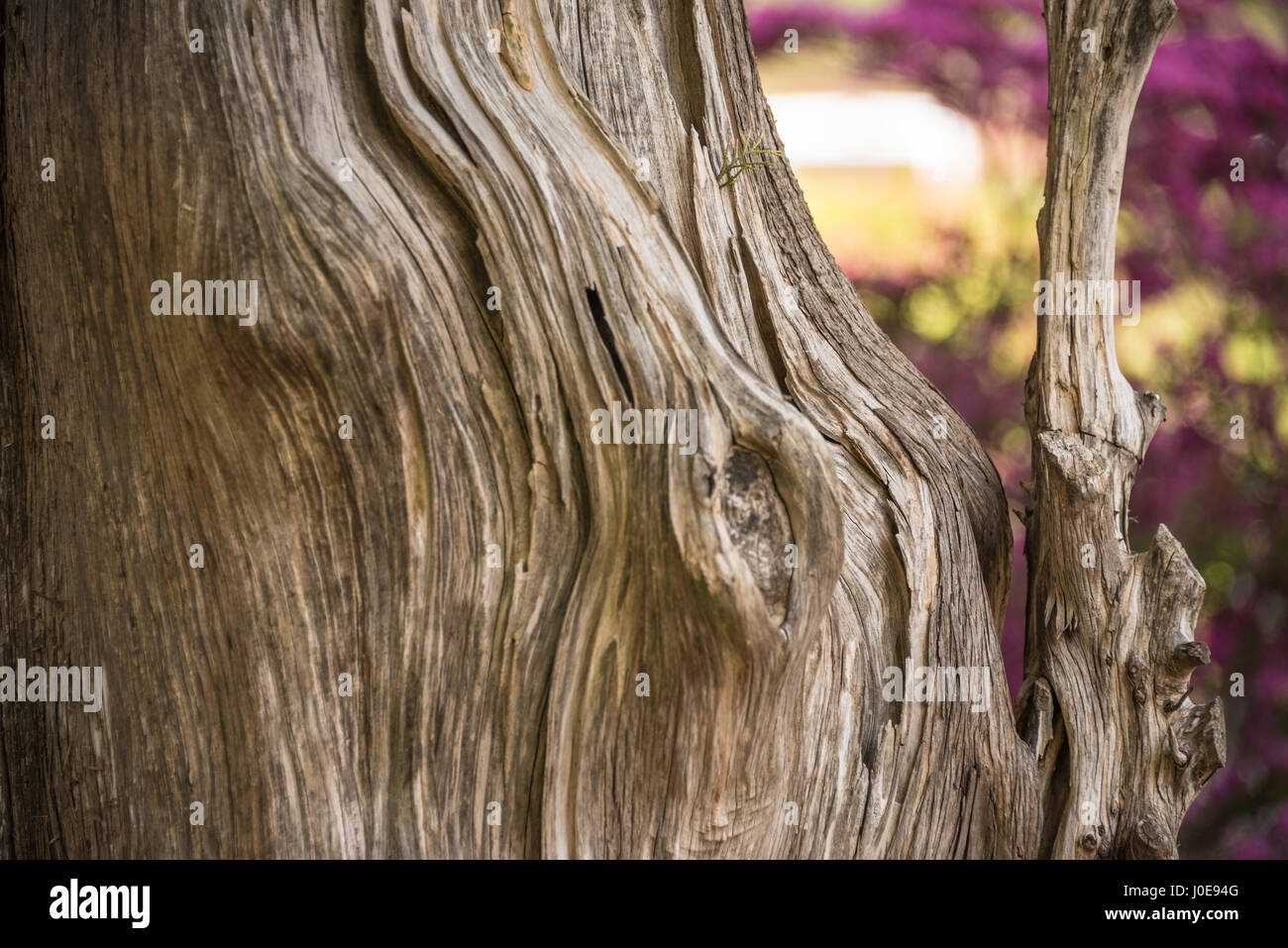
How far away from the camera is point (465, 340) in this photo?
1876mm

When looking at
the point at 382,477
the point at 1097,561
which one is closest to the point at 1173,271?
the point at 1097,561

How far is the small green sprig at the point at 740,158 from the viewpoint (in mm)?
2295

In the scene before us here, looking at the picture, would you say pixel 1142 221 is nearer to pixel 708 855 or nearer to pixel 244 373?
pixel 708 855

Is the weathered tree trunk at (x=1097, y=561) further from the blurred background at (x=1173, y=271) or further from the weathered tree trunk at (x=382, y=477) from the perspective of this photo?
the blurred background at (x=1173, y=271)

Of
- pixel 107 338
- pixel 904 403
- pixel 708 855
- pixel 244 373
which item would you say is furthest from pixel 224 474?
pixel 904 403

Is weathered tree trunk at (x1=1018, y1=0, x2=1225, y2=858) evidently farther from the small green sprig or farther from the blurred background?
the blurred background

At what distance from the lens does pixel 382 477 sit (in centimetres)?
185

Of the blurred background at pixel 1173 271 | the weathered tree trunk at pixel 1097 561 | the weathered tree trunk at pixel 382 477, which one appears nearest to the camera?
the weathered tree trunk at pixel 382 477

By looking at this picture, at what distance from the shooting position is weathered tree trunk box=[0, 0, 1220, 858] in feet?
5.85

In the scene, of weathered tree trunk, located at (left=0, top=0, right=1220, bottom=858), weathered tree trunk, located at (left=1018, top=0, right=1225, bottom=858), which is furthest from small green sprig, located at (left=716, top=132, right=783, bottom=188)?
weathered tree trunk, located at (left=1018, top=0, right=1225, bottom=858)

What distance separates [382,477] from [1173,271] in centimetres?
315

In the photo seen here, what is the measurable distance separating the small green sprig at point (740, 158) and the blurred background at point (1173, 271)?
1.33 m

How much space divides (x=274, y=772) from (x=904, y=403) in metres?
1.49

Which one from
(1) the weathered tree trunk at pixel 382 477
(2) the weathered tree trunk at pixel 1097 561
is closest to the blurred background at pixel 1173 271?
(2) the weathered tree trunk at pixel 1097 561
